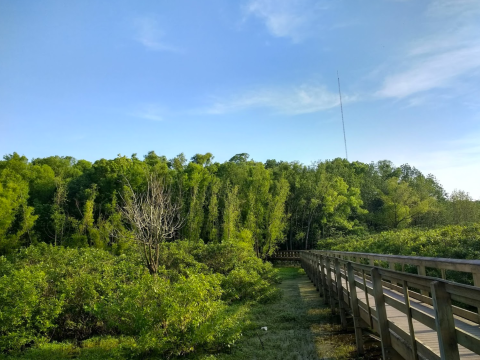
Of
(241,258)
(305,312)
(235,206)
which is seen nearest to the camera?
(305,312)

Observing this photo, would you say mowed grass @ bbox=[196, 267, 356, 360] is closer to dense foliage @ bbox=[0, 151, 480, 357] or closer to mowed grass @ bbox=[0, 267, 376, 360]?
mowed grass @ bbox=[0, 267, 376, 360]

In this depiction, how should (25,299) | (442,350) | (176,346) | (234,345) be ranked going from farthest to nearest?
(25,299)
(234,345)
(176,346)
(442,350)

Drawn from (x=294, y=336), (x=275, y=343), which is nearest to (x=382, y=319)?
(x=275, y=343)

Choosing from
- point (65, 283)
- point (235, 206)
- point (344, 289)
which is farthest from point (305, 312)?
point (235, 206)

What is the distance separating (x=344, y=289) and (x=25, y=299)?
7.15 m

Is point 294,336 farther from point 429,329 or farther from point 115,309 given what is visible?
point 429,329

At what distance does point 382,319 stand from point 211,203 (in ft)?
79.6

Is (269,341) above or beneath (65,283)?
beneath

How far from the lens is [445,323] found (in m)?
2.63

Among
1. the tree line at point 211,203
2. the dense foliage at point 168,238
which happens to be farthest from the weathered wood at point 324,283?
the tree line at point 211,203

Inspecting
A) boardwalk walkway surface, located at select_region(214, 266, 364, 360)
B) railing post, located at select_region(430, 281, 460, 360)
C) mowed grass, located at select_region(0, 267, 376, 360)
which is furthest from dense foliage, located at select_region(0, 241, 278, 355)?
railing post, located at select_region(430, 281, 460, 360)

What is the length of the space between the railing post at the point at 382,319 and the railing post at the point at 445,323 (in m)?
1.69

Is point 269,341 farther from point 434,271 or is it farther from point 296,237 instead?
point 296,237

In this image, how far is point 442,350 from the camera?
2639 millimetres
